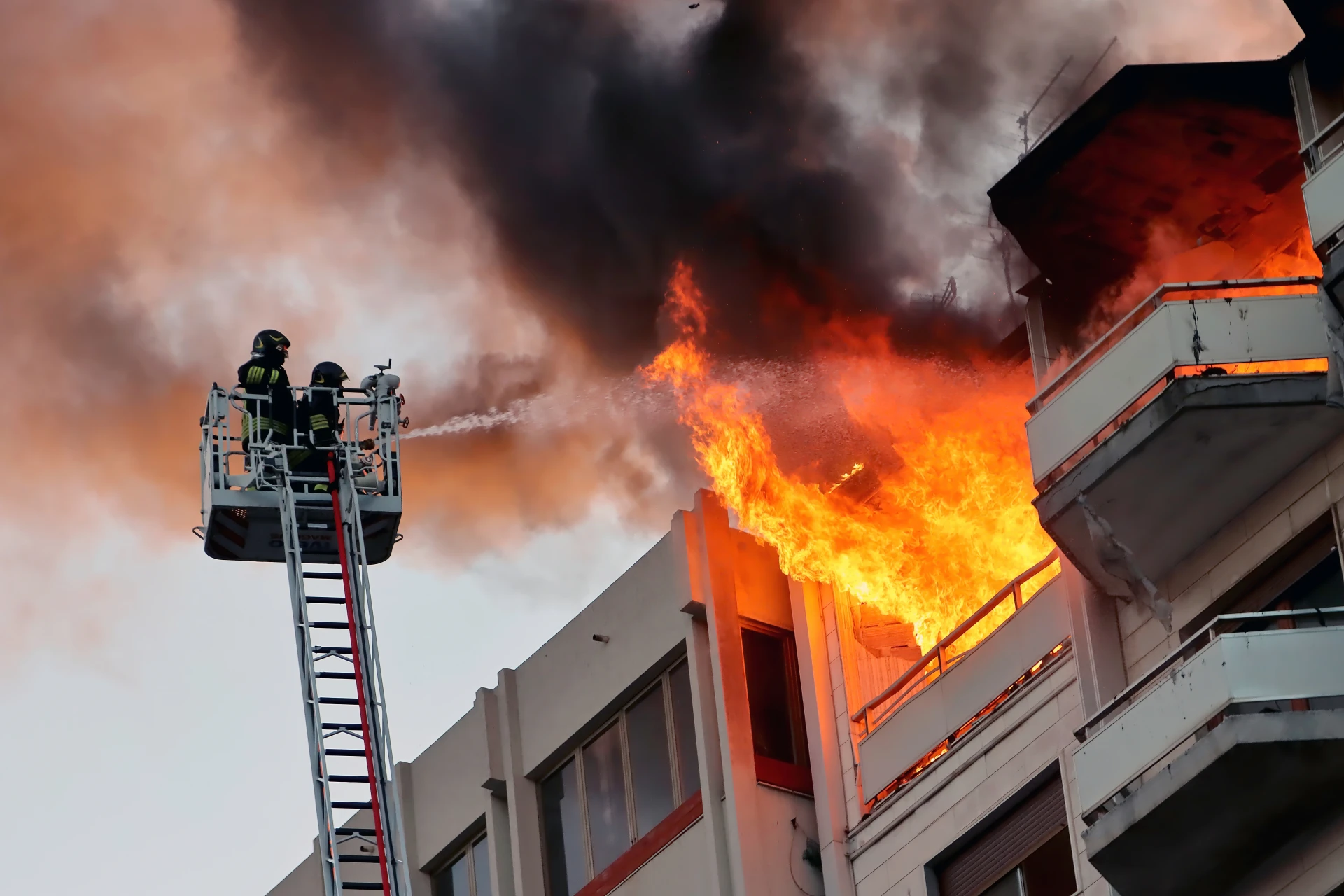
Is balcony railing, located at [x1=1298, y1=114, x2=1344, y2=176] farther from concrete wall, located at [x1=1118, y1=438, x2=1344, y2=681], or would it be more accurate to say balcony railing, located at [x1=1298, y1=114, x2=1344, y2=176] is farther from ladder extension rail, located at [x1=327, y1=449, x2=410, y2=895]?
ladder extension rail, located at [x1=327, y1=449, x2=410, y2=895]

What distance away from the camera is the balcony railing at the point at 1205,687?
16484 mm

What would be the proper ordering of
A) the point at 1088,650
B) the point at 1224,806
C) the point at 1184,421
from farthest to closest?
the point at 1088,650
the point at 1184,421
the point at 1224,806

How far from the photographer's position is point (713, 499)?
24.1 metres

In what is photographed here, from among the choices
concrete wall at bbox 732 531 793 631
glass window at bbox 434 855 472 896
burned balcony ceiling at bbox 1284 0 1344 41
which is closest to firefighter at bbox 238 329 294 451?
concrete wall at bbox 732 531 793 631

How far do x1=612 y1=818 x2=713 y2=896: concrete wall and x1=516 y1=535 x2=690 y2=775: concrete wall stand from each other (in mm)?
2001

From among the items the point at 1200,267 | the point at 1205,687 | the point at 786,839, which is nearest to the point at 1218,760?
the point at 1205,687

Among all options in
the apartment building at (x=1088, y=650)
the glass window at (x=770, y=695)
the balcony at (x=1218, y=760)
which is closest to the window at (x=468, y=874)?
the apartment building at (x=1088, y=650)

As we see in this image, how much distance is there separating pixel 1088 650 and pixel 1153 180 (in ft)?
14.8

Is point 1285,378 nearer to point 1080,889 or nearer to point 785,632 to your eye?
point 1080,889

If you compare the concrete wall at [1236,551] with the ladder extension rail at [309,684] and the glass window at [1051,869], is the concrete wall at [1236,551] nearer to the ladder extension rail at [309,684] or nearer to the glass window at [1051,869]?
the glass window at [1051,869]

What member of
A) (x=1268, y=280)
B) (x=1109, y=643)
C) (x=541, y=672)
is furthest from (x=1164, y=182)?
(x=541, y=672)

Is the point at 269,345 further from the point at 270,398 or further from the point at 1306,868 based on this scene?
the point at 1306,868

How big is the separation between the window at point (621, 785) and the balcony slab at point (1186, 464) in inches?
245

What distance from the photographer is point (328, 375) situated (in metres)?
24.8
